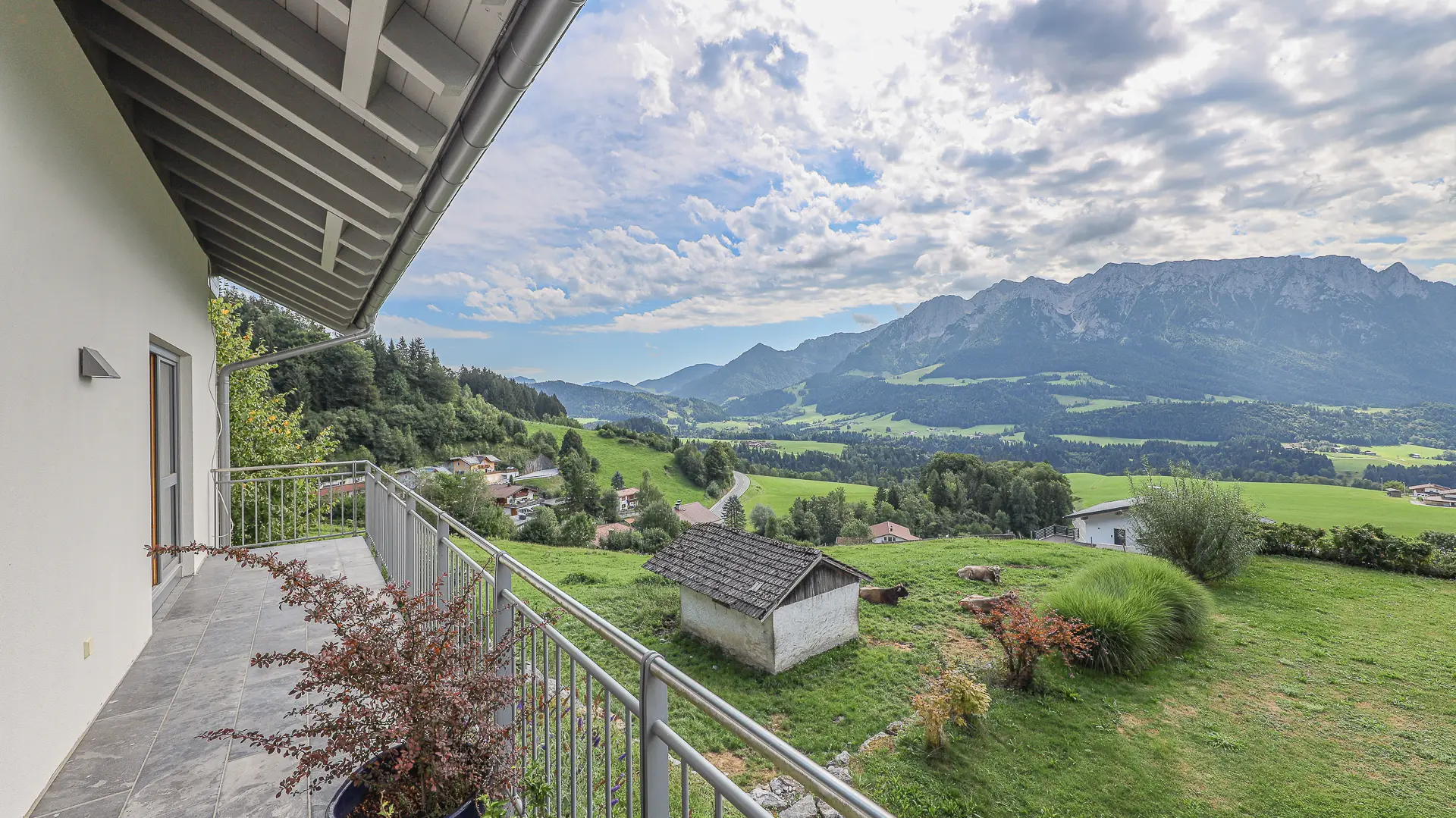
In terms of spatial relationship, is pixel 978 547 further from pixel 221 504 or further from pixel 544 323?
pixel 544 323

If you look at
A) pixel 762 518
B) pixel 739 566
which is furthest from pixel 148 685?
pixel 762 518

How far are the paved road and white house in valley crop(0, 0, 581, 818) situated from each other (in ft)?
139

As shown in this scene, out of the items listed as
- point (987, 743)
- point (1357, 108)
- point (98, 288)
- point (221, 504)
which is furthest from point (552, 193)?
point (1357, 108)

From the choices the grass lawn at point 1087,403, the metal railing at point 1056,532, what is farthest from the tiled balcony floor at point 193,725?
the grass lawn at point 1087,403

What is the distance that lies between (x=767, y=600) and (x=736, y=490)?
49066 millimetres

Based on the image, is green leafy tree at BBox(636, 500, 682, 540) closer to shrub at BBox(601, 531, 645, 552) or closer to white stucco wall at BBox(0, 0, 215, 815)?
shrub at BBox(601, 531, 645, 552)

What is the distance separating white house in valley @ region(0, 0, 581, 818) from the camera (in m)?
1.90

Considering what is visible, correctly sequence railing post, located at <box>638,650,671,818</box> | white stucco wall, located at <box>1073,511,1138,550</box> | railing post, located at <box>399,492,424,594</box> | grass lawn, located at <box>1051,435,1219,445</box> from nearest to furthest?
railing post, located at <box>638,650,671,818</box>
railing post, located at <box>399,492,424,594</box>
white stucco wall, located at <box>1073,511,1138,550</box>
grass lawn, located at <box>1051,435,1219,445</box>

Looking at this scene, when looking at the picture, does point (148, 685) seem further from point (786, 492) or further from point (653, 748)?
point (786, 492)

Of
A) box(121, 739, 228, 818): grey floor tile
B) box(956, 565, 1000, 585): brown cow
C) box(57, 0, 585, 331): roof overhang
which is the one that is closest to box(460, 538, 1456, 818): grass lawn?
box(956, 565, 1000, 585): brown cow

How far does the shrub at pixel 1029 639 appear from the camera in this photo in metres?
7.52

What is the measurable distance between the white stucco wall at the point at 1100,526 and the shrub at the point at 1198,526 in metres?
16.8

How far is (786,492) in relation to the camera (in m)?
55.3

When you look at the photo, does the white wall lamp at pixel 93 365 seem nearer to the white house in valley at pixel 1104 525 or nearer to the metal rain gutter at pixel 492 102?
the metal rain gutter at pixel 492 102
